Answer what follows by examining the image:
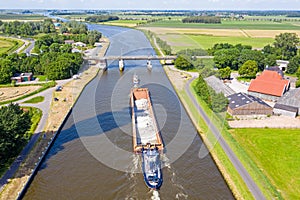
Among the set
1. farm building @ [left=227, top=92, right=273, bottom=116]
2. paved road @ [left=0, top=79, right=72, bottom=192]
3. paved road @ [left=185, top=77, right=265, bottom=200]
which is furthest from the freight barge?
farm building @ [left=227, top=92, right=273, bottom=116]

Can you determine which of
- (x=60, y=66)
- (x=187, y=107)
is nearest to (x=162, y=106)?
(x=187, y=107)

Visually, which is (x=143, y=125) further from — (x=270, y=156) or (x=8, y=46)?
(x=8, y=46)

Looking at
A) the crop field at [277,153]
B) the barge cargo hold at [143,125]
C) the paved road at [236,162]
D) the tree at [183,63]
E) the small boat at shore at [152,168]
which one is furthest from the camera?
the tree at [183,63]

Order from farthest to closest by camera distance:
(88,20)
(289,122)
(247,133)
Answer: (88,20) → (289,122) → (247,133)

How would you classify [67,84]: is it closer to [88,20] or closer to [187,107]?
[187,107]

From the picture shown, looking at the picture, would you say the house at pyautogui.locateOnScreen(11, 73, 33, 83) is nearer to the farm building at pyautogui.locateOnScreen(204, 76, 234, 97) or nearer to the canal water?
the canal water

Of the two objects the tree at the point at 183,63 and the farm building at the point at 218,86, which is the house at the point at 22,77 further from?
the farm building at the point at 218,86

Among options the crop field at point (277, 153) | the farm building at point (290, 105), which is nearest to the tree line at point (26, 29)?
the farm building at point (290, 105)
